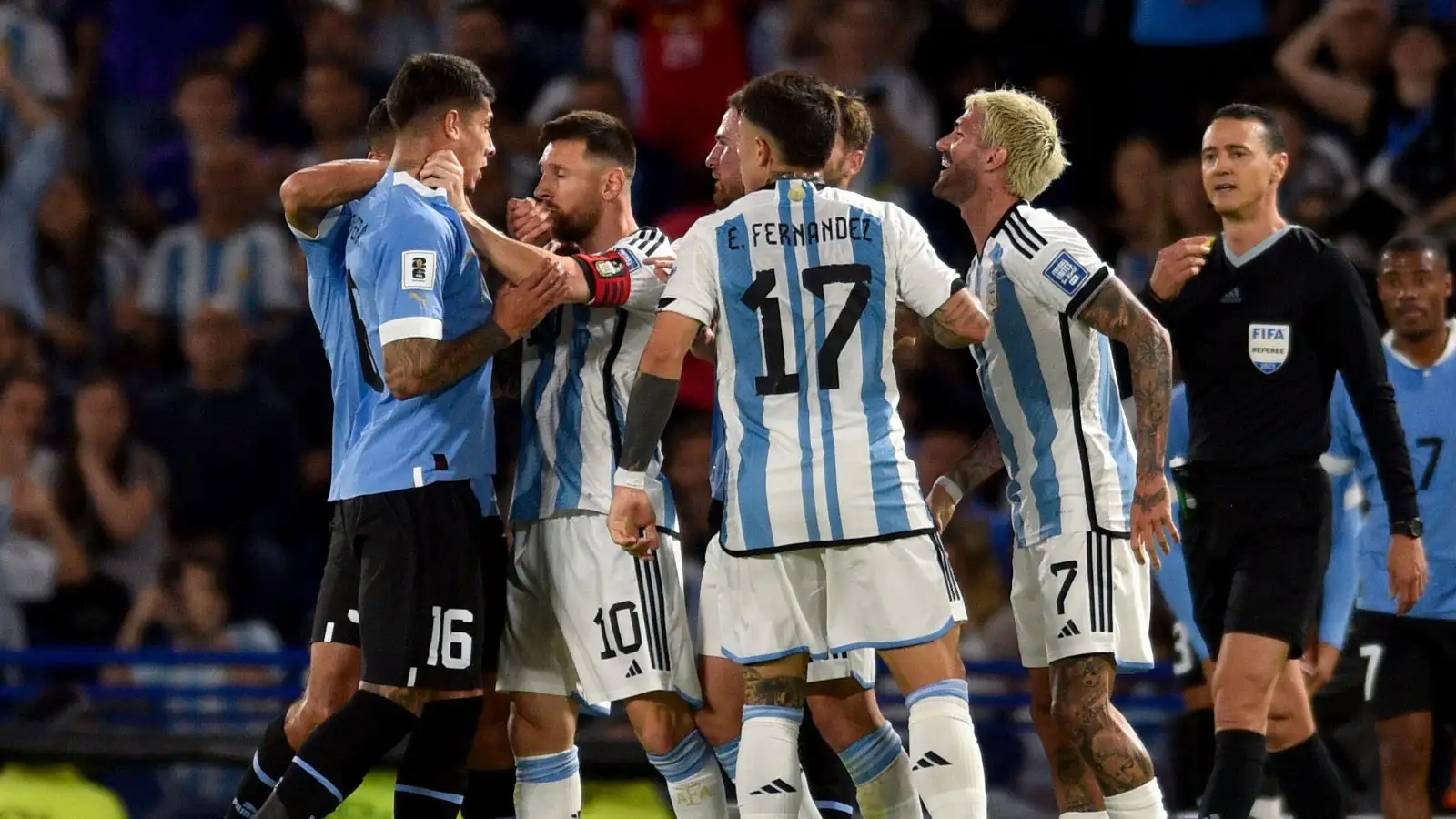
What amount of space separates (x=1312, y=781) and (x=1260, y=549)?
82cm

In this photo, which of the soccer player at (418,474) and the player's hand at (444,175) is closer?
the soccer player at (418,474)

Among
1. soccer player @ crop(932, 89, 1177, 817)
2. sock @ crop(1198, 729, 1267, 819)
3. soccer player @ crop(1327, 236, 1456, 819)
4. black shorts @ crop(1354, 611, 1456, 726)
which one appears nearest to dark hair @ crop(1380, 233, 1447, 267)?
soccer player @ crop(1327, 236, 1456, 819)

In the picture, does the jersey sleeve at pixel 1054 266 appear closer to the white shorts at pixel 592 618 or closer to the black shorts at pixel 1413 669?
the white shorts at pixel 592 618

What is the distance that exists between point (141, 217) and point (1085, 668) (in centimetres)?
784

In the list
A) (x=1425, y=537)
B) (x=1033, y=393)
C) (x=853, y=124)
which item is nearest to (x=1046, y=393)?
(x=1033, y=393)

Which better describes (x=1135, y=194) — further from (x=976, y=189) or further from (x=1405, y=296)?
(x=976, y=189)

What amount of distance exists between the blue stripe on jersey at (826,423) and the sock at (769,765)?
0.54 meters

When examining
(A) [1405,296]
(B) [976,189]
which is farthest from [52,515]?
(A) [1405,296]

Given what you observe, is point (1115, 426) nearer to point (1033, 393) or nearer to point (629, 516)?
point (1033, 393)

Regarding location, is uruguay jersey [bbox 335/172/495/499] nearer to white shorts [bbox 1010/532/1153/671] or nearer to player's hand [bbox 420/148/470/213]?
player's hand [bbox 420/148/470/213]

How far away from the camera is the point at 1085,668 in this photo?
17.9ft

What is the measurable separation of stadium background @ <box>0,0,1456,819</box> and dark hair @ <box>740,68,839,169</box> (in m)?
3.48

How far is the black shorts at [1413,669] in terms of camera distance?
695cm

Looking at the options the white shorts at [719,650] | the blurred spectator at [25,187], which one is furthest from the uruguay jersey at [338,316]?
the blurred spectator at [25,187]
